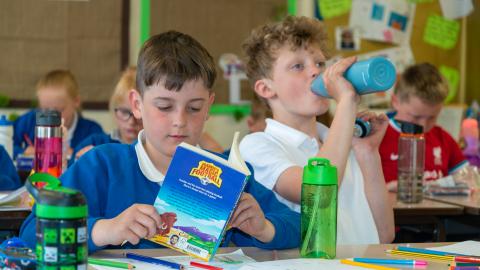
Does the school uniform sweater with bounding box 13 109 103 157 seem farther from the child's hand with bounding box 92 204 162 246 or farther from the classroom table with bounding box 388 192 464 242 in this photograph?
the child's hand with bounding box 92 204 162 246

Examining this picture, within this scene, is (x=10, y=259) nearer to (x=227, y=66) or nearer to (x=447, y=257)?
(x=447, y=257)

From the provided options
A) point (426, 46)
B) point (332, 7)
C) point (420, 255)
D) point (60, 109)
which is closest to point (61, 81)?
point (60, 109)

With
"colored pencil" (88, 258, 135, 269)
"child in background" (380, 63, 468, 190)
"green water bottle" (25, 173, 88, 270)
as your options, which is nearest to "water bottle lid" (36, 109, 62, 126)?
"colored pencil" (88, 258, 135, 269)

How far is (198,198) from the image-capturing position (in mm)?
1254

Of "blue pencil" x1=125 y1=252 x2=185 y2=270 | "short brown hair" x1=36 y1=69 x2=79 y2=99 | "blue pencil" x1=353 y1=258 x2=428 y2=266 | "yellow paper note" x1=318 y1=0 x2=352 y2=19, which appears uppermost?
"yellow paper note" x1=318 y1=0 x2=352 y2=19

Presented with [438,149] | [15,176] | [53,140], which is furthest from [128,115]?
[438,149]

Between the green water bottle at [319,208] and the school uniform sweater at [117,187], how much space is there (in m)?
0.12

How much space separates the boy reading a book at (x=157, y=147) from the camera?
1.50m

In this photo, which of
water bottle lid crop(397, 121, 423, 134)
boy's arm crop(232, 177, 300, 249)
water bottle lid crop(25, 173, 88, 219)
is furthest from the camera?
water bottle lid crop(397, 121, 423, 134)

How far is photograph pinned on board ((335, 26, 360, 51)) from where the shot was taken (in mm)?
4898

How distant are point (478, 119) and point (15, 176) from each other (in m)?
2.76

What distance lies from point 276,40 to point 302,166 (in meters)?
0.40

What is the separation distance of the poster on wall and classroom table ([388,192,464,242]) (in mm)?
2606

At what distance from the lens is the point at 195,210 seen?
126cm
